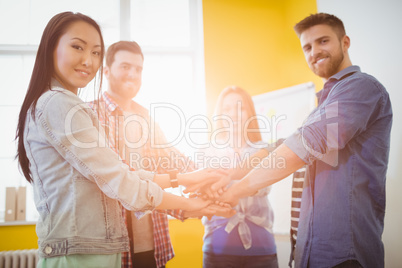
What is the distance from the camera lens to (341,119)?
3.37 feet

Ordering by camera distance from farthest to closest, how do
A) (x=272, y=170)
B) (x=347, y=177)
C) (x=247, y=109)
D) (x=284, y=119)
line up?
1. (x=284, y=119)
2. (x=247, y=109)
3. (x=272, y=170)
4. (x=347, y=177)

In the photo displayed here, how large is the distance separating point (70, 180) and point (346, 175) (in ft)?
3.25

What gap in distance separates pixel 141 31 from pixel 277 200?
244 centimetres

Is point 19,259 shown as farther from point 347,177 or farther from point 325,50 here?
point 325,50

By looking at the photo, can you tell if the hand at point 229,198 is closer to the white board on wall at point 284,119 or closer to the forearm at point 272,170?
the forearm at point 272,170

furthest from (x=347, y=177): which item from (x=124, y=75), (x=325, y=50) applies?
(x=124, y=75)

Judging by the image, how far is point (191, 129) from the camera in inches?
111

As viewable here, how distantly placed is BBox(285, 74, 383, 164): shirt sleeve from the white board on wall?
4.61 ft

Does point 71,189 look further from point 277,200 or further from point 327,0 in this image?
point 327,0

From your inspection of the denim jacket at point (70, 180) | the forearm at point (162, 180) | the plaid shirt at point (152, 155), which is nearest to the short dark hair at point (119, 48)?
the plaid shirt at point (152, 155)

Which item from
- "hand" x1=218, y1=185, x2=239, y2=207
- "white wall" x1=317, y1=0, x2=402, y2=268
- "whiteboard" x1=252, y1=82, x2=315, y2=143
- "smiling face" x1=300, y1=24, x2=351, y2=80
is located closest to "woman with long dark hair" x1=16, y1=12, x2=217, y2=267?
"hand" x1=218, y1=185, x2=239, y2=207

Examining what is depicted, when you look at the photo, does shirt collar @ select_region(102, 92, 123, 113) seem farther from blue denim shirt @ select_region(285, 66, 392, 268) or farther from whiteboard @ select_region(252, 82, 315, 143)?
whiteboard @ select_region(252, 82, 315, 143)

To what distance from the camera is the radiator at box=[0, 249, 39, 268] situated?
7.75ft

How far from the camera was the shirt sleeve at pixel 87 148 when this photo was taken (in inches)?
31.8
